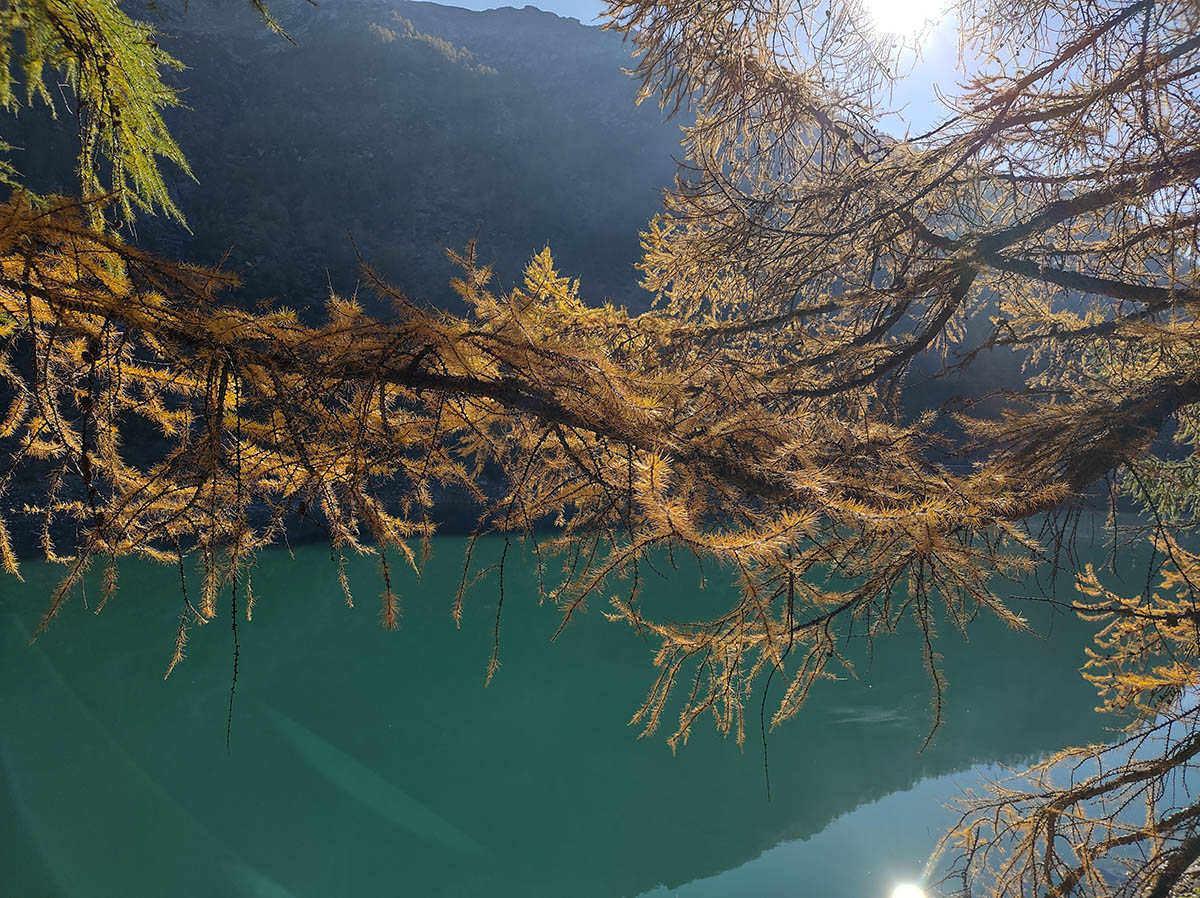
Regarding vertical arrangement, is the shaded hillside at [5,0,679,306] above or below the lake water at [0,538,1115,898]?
above

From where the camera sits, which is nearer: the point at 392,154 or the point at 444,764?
the point at 444,764

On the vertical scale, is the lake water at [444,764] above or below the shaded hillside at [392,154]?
below

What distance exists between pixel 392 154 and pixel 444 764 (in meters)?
29.7

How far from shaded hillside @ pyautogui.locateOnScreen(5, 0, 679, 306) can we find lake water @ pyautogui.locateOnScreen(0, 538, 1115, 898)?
1493 centimetres

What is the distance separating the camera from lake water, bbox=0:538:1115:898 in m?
4.99

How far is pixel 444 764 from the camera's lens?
6398 mm

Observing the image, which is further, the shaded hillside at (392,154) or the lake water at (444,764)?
the shaded hillside at (392,154)

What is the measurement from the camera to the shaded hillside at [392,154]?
23672 mm

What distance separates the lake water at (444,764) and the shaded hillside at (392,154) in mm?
14927

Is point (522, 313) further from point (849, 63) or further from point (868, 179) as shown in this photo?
point (849, 63)

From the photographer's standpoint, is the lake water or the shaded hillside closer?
the lake water

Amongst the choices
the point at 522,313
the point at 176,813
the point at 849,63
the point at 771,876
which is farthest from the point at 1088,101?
the point at 176,813

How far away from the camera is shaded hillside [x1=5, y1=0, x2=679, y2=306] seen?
23672 mm

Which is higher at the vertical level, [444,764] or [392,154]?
[392,154]
